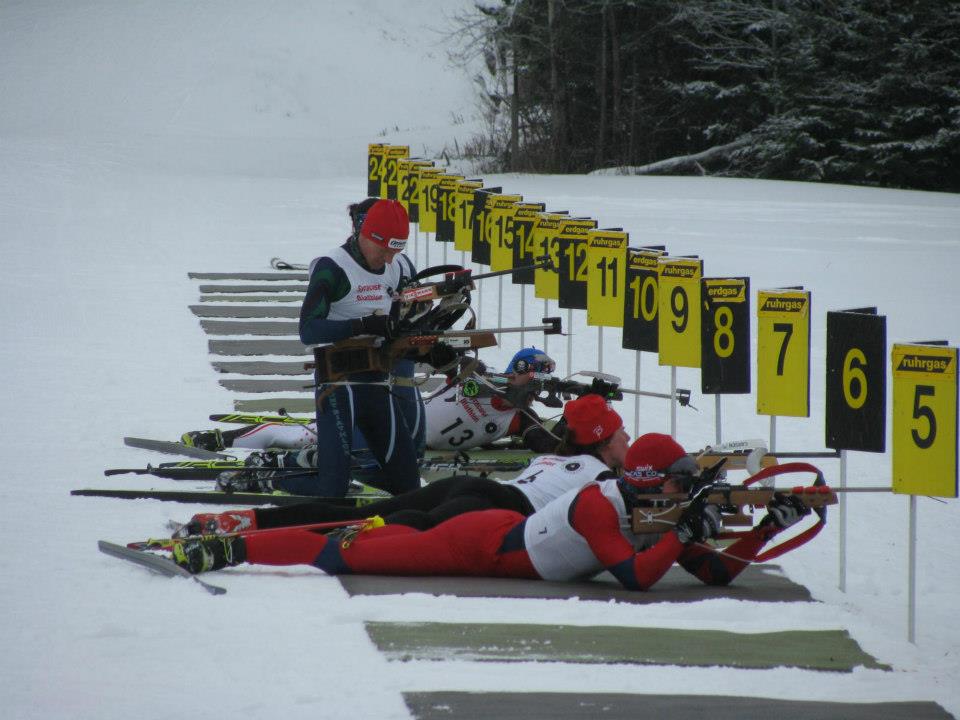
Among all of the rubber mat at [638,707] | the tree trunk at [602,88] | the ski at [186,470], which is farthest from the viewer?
the tree trunk at [602,88]

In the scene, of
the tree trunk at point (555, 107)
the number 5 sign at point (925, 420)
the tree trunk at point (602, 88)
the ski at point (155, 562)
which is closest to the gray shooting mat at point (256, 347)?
the ski at point (155, 562)

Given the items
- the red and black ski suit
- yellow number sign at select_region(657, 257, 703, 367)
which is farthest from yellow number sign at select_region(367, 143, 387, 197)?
the red and black ski suit

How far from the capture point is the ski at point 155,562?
18.3ft

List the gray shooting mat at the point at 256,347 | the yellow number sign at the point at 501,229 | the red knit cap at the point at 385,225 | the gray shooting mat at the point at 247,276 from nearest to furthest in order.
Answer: the red knit cap at the point at 385,225 < the yellow number sign at the point at 501,229 < the gray shooting mat at the point at 256,347 < the gray shooting mat at the point at 247,276

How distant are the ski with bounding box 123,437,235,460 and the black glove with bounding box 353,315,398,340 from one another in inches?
69.3

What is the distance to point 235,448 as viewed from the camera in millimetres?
9141

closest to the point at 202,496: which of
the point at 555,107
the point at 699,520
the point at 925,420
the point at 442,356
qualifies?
the point at 442,356

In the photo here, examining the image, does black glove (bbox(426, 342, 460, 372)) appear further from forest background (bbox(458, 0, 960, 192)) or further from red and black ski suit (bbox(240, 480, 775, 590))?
forest background (bbox(458, 0, 960, 192))

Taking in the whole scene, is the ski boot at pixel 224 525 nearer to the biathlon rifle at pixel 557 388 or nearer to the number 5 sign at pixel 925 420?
the biathlon rifle at pixel 557 388

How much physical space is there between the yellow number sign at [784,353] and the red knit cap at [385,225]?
1958 millimetres

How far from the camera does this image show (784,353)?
7332 mm

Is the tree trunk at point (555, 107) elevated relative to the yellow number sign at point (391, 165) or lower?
elevated

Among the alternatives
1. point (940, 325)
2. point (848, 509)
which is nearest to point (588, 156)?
point (940, 325)

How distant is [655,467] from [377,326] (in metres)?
1.98
